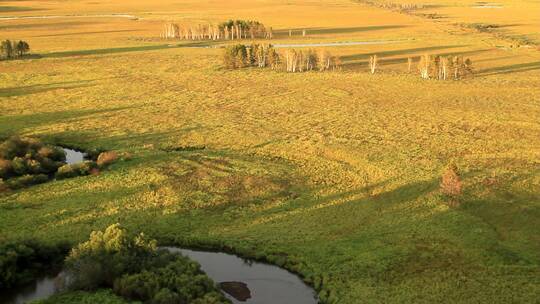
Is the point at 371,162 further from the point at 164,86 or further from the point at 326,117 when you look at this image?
the point at 164,86

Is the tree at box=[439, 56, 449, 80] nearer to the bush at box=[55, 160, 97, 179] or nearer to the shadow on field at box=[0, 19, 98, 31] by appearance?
the bush at box=[55, 160, 97, 179]

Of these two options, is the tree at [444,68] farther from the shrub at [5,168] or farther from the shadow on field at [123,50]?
the shrub at [5,168]

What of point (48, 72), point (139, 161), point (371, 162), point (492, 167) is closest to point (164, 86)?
point (48, 72)

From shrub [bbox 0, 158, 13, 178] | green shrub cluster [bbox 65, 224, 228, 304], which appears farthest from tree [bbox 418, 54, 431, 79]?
green shrub cluster [bbox 65, 224, 228, 304]

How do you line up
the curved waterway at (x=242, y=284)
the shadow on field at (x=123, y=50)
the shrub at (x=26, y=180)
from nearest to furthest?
the curved waterway at (x=242, y=284)
the shrub at (x=26, y=180)
the shadow on field at (x=123, y=50)

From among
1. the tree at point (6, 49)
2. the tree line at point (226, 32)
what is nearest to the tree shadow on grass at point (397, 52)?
the tree line at point (226, 32)

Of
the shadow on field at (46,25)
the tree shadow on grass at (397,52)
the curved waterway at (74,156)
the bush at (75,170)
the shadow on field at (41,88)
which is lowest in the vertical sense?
the curved waterway at (74,156)

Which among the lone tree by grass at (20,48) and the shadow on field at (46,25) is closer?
the lone tree by grass at (20,48)
